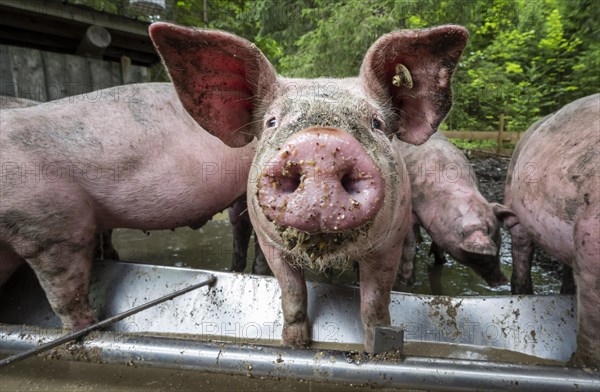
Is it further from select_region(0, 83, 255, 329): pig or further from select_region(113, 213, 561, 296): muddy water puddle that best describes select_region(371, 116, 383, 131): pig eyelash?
select_region(113, 213, 561, 296): muddy water puddle

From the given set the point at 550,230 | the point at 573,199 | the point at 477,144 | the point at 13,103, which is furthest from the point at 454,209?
the point at 477,144

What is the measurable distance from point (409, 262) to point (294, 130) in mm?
3086

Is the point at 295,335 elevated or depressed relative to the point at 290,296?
depressed

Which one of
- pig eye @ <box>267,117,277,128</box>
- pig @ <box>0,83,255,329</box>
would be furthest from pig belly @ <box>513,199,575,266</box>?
pig @ <box>0,83,255,329</box>

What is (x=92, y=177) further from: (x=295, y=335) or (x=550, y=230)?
(x=550, y=230)

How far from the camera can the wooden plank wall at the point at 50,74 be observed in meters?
5.50

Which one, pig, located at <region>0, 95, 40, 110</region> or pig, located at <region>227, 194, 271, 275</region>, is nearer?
pig, located at <region>0, 95, 40, 110</region>

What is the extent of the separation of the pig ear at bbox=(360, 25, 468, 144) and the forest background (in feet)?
13.1


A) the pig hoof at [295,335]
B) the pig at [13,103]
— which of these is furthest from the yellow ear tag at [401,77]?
the pig at [13,103]

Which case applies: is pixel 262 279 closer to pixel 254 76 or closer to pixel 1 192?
pixel 254 76

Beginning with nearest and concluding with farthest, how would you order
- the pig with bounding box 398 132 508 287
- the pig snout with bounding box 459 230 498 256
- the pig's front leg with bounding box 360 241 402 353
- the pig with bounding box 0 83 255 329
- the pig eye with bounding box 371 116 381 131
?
the pig eye with bounding box 371 116 381 131
the pig's front leg with bounding box 360 241 402 353
the pig with bounding box 0 83 255 329
the pig snout with bounding box 459 230 498 256
the pig with bounding box 398 132 508 287

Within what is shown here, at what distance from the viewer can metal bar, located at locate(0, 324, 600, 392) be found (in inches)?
60.5

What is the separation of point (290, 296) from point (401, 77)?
4.47 feet

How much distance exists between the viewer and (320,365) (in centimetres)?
166
